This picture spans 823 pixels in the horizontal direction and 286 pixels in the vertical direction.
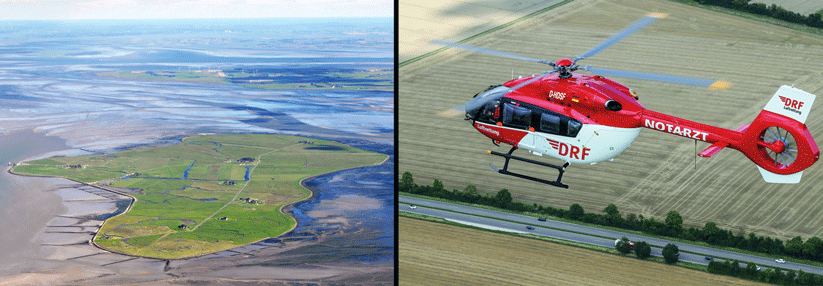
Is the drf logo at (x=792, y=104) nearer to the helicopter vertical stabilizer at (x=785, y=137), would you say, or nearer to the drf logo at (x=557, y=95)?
the helicopter vertical stabilizer at (x=785, y=137)

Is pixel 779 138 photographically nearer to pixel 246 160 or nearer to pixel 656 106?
pixel 656 106

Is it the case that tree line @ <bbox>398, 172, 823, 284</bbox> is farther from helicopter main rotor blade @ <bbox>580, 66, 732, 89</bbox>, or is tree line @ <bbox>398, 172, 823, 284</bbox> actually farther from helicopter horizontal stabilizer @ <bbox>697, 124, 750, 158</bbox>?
helicopter main rotor blade @ <bbox>580, 66, 732, 89</bbox>

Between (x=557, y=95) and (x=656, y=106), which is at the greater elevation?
(x=557, y=95)

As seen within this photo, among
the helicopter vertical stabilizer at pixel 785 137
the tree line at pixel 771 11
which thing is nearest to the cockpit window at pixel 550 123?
the helicopter vertical stabilizer at pixel 785 137

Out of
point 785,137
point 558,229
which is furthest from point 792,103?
point 558,229

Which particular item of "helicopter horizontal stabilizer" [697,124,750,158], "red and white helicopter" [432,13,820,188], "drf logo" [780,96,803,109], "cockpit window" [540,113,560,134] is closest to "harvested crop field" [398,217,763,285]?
"red and white helicopter" [432,13,820,188]
